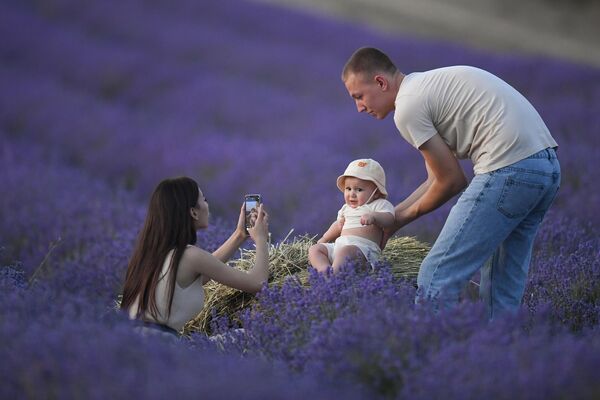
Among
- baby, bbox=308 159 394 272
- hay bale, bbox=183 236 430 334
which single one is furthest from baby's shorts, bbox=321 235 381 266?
hay bale, bbox=183 236 430 334

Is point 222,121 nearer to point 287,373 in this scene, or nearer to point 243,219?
point 243,219

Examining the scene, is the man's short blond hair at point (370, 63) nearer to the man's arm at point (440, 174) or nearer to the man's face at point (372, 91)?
the man's face at point (372, 91)

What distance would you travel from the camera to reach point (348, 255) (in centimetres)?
306

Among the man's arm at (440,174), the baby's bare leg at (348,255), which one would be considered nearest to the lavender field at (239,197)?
the baby's bare leg at (348,255)

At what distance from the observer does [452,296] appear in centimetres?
277

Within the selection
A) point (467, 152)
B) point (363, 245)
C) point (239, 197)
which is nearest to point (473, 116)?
point (467, 152)

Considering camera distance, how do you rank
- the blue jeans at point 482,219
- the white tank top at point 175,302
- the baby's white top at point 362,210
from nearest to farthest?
the blue jeans at point 482,219, the white tank top at point 175,302, the baby's white top at point 362,210

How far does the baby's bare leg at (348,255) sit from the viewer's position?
3.04 metres

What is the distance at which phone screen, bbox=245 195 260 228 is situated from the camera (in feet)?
10.5

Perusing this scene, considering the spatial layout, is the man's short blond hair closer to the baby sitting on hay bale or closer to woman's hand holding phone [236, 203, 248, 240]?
the baby sitting on hay bale

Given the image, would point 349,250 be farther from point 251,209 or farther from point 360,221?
point 251,209

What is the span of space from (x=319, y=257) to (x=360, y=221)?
203 millimetres

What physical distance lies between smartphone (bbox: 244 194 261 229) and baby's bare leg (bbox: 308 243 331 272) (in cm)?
25

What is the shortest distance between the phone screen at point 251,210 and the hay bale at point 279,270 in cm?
21
